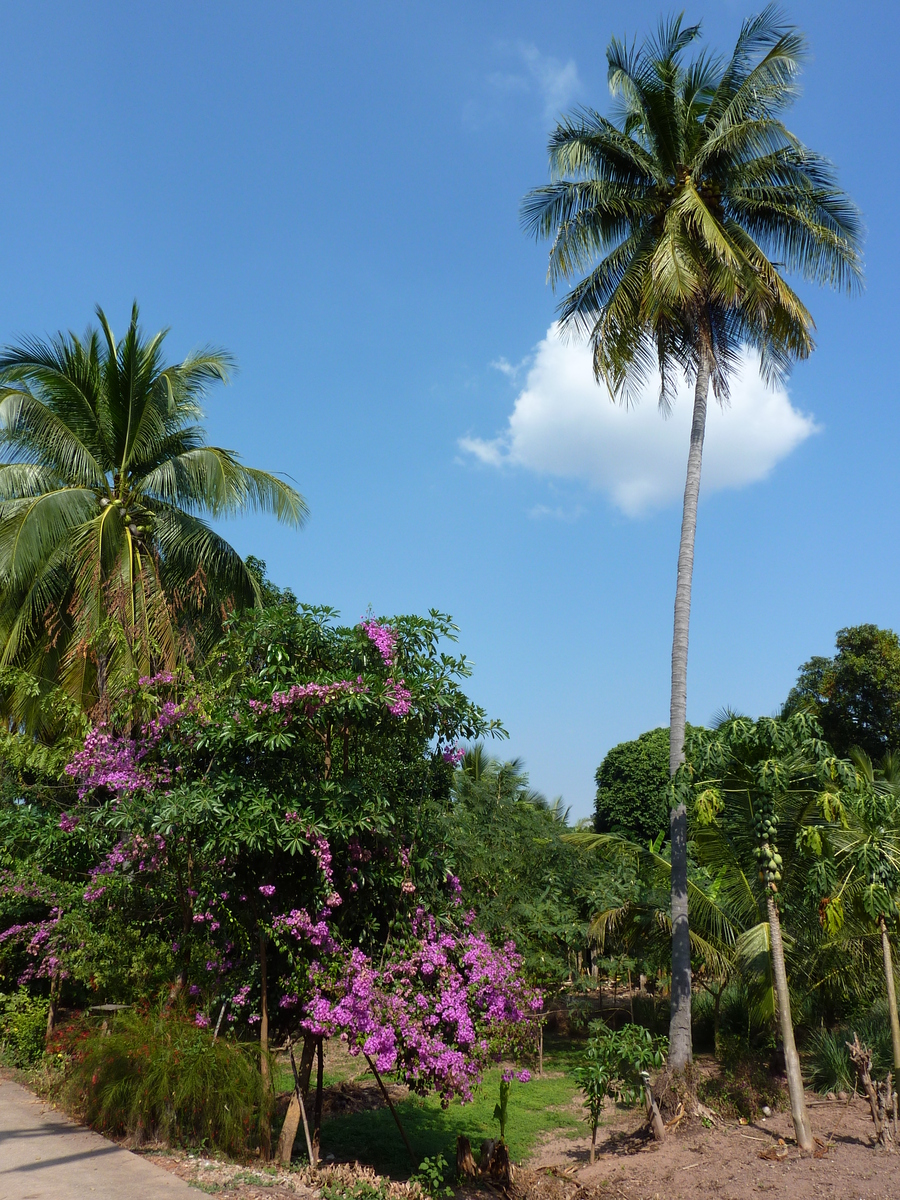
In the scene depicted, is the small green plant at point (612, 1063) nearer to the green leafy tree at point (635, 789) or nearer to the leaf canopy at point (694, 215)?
the leaf canopy at point (694, 215)

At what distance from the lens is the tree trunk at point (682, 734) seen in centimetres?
1178

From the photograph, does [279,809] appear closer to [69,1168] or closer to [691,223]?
[69,1168]

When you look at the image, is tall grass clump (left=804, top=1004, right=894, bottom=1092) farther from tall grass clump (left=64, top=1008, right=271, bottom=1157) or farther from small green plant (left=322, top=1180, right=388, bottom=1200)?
tall grass clump (left=64, top=1008, right=271, bottom=1157)

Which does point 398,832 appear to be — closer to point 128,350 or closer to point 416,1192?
point 416,1192

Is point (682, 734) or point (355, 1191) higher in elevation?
point (682, 734)

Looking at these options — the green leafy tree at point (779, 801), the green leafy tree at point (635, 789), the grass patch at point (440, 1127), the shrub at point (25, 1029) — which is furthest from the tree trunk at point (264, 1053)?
the green leafy tree at point (635, 789)

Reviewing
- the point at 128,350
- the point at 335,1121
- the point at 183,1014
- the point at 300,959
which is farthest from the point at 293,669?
the point at 128,350

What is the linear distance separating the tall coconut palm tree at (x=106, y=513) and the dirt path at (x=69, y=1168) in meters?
6.52

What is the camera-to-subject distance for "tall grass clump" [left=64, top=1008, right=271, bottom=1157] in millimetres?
7570

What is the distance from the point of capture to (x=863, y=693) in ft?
92.1

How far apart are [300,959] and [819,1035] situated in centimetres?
892

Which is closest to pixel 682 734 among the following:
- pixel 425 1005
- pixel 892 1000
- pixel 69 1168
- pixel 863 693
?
pixel 892 1000

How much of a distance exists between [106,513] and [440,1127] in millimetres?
10590

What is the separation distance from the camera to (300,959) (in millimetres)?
7457
